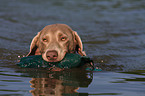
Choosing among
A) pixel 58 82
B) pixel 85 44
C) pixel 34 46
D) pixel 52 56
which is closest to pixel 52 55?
pixel 52 56

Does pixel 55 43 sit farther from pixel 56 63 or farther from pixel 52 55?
pixel 52 55

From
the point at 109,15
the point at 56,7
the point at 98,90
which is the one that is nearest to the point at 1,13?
the point at 56,7

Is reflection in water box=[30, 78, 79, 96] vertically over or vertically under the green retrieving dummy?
under

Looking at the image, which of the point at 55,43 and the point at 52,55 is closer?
the point at 52,55

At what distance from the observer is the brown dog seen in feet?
21.5

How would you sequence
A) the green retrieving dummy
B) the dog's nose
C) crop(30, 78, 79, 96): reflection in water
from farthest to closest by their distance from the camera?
the green retrieving dummy
the dog's nose
crop(30, 78, 79, 96): reflection in water

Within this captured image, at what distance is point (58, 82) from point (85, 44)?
18.4 feet

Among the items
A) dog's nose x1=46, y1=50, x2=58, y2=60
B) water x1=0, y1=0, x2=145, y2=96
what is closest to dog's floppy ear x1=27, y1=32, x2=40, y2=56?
water x1=0, y1=0, x2=145, y2=96

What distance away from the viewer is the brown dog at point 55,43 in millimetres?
6562

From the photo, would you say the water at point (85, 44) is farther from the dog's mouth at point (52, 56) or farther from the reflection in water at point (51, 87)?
the dog's mouth at point (52, 56)

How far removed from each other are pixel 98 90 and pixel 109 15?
13223 mm

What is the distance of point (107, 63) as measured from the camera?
8594mm

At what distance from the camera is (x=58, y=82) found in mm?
5754

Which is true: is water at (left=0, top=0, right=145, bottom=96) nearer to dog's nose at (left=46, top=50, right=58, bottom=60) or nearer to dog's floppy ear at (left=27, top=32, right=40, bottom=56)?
dog's nose at (left=46, top=50, right=58, bottom=60)
